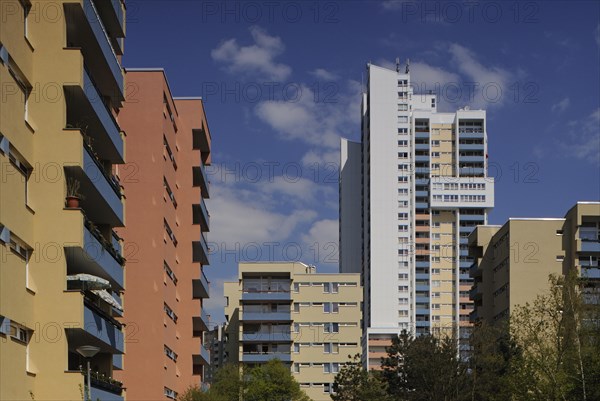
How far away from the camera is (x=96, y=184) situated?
30047mm

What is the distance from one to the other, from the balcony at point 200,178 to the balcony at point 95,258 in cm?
2482

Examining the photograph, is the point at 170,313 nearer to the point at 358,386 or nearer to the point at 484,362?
the point at 484,362

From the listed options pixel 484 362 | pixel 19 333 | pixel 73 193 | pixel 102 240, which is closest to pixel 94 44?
pixel 73 193

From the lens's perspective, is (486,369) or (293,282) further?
(293,282)

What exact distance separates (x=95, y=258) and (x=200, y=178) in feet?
101

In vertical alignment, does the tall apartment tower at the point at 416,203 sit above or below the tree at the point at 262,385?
above

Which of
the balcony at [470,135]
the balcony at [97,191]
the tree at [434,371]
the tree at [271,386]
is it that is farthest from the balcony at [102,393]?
the balcony at [470,135]

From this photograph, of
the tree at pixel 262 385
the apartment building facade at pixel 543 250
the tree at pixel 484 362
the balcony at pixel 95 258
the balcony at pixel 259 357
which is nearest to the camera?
the balcony at pixel 95 258

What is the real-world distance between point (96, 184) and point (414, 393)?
4778 centimetres

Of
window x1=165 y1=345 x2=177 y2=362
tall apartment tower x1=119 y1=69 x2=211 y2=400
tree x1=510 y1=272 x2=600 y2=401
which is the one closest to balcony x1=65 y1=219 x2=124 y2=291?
tall apartment tower x1=119 y1=69 x2=211 y2=400

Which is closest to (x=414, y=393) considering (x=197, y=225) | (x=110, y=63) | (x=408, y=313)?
(x=197, y=225)

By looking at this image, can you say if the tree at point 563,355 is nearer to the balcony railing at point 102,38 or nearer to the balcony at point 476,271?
the balcony railing at point 102,38

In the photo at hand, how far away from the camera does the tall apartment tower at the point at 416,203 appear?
154375mm

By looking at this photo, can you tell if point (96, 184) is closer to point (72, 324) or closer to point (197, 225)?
point (72, 324)
